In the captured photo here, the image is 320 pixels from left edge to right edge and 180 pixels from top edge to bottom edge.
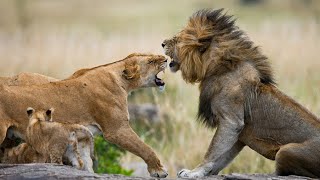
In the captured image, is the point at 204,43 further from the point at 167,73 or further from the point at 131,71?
the point at 167,73

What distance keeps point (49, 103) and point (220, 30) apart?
1605 millimetres

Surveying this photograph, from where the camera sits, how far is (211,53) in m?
9.27

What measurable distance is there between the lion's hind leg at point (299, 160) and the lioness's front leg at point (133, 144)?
91 cm

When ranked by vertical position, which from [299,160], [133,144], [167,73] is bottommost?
[299,160]

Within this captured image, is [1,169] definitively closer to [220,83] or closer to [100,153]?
[220,83]

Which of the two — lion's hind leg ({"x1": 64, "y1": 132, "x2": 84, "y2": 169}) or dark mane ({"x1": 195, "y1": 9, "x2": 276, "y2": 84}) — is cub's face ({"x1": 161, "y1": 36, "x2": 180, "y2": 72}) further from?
lion's hind leg ({"x1": 64, "y1": 132, "x2": 84, "y2": 169})

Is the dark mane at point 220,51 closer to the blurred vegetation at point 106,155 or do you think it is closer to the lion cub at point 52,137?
the lion cub at point 52,137

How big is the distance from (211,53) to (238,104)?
1.92ft

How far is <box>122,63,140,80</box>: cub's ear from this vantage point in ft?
30.1

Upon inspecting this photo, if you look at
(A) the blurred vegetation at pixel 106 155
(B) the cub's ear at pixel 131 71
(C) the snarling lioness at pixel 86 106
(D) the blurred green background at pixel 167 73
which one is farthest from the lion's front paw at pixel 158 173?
(A) the blurred vegetation at pixel 106 155

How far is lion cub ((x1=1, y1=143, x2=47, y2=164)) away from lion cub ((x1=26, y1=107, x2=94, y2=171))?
0.12 meters

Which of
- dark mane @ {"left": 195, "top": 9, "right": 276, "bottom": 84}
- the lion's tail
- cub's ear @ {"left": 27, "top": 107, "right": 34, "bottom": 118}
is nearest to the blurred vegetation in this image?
dark mane @ {"left": 195, "top": 9, "right": 276, "bottom": 84}

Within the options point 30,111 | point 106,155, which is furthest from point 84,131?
point 106,155

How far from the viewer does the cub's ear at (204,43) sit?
30.6 feet
